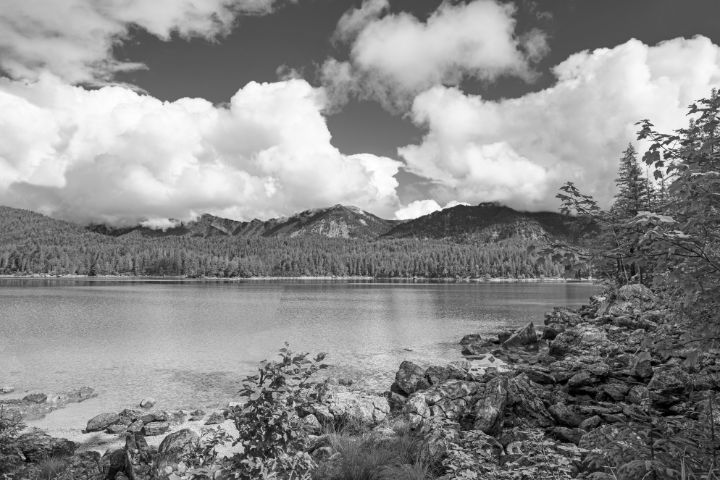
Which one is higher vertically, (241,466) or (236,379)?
(241,466)

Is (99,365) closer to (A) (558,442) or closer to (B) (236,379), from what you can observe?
(B) (236,379)

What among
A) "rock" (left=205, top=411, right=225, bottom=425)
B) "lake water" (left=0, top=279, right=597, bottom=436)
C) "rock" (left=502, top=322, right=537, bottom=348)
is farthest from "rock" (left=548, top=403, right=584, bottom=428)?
"rock" (left=502, top=322, right=537, bottom=348)

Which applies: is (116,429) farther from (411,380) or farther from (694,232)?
(694,232)

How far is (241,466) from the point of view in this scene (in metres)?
7.41

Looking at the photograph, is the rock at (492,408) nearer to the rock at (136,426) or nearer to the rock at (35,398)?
the rock at (136,426)

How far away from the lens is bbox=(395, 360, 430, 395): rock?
22.3m

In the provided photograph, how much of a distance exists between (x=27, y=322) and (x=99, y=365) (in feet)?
111

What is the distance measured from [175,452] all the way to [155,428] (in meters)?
6.92

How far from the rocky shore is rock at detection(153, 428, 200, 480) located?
0.16 feet

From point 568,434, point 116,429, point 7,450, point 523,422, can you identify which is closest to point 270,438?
point 7,450

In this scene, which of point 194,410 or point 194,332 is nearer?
point 194,410

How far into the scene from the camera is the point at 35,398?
23781mm

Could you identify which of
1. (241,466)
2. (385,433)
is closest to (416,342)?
(385,433)

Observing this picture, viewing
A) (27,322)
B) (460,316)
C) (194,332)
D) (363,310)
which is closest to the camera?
(194,332)
